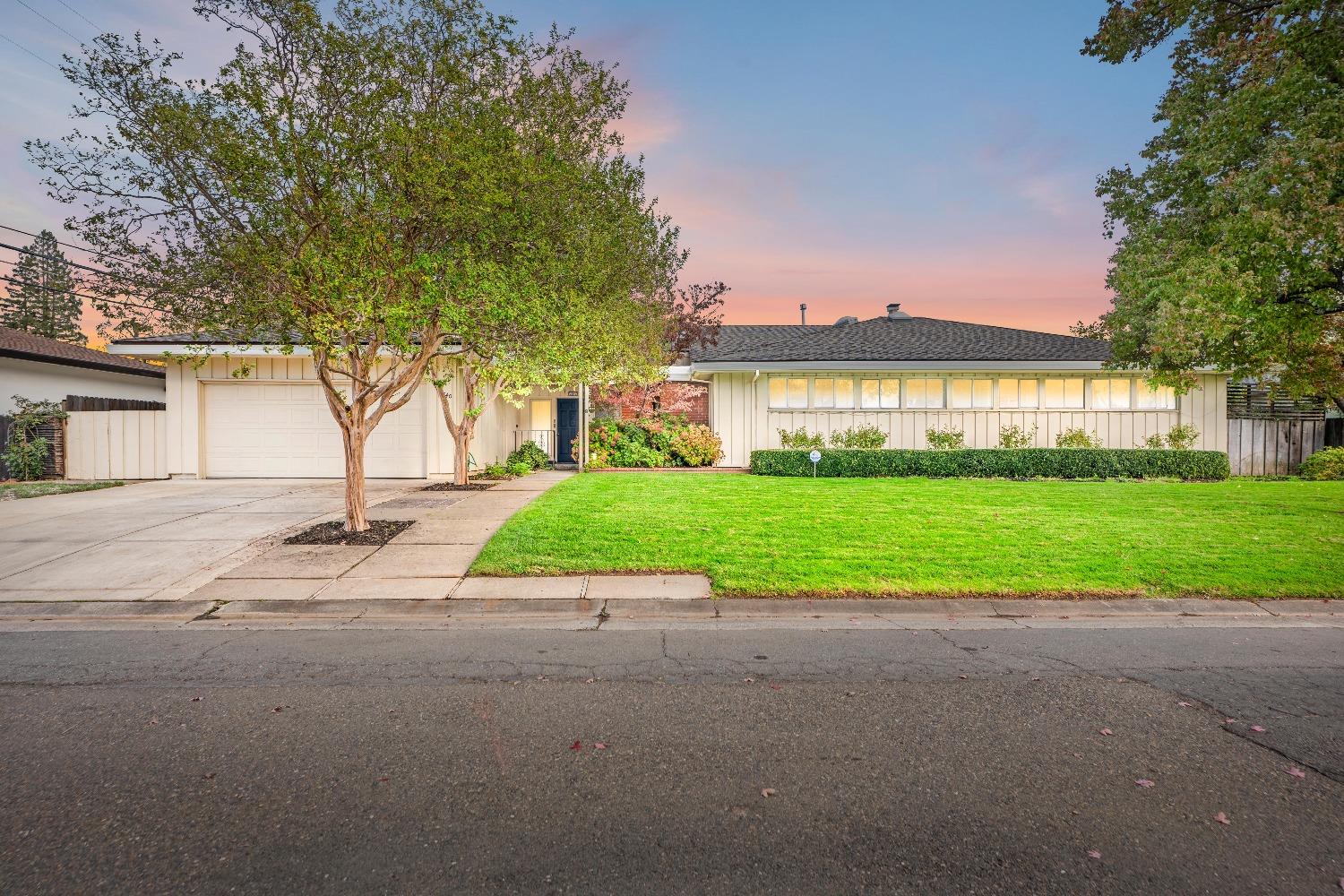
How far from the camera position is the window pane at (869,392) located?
60.5 ft

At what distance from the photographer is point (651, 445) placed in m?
18.4

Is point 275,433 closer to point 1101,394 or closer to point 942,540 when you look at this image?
point 942,540

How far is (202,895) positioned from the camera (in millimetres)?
2225

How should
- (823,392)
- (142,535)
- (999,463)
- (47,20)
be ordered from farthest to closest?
1. (823,392)
2. (999,463)
3. (47,20)
4. (142,535)

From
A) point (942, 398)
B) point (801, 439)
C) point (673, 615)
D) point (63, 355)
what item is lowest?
point (673, 615)

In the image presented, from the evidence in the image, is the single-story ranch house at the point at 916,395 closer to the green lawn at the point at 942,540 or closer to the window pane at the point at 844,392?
the window pane at the point at 844,392

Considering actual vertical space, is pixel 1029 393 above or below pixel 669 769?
above

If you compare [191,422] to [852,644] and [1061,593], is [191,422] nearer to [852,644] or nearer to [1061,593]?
[852,644]

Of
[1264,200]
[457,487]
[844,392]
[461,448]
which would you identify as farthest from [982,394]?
[457,487]

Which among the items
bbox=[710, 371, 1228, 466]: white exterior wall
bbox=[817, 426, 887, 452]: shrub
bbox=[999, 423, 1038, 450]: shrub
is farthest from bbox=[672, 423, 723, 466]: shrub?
bbox=[999, 423, 1038, 450]: shrub

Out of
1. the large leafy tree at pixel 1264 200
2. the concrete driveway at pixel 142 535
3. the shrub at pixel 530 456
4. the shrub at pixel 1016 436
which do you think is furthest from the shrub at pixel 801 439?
the concrete driveway at pixel 142 535

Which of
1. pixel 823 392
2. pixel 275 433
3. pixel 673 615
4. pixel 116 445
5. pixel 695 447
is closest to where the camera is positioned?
pixel 673 615

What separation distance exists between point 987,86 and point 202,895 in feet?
64.9

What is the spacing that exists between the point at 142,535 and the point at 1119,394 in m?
22.3
